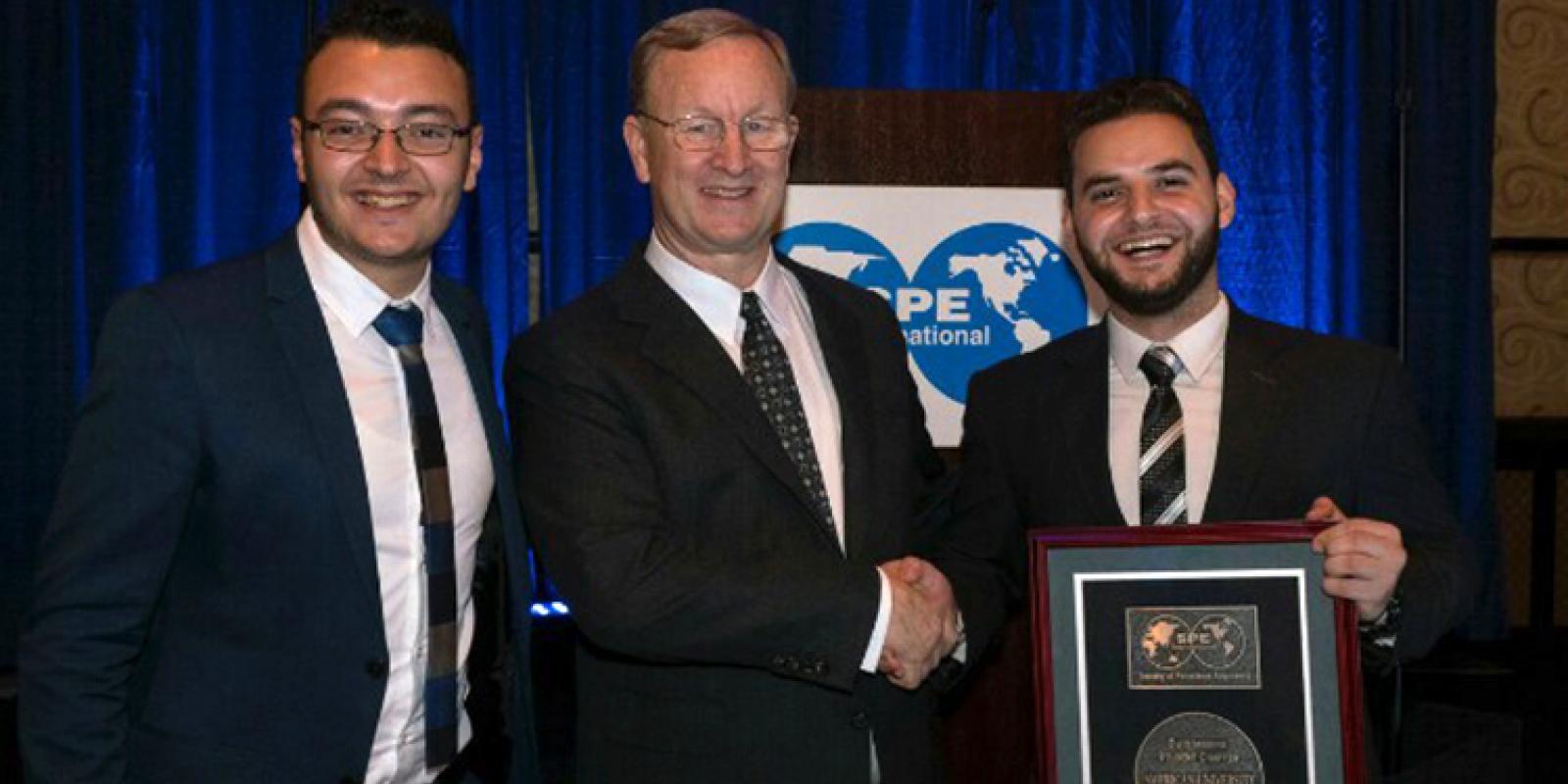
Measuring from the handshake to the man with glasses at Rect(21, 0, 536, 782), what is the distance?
58 centimetres

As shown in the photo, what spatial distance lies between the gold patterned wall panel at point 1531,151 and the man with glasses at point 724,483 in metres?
4.74

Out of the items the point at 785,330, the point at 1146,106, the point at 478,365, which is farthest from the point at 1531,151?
the point at 478,365

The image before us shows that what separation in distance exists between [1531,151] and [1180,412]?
481cm

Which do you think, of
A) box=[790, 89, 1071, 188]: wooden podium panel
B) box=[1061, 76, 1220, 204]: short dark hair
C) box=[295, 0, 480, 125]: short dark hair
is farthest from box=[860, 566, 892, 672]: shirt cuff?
box=[790, 89, 1071, 188]: wooden podium panel

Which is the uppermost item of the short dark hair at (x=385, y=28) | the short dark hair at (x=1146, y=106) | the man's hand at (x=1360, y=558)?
the short dark hair at (x=385, y=28)

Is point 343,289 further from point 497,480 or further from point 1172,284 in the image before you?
point 1172,284

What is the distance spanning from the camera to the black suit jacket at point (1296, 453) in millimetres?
1982

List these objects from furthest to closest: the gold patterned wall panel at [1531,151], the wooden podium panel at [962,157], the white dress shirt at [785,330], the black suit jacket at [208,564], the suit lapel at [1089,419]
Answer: the gold patterned wall panel at [1531,151] → the wooden podium panel at [962,157] → the white dress shirt at [785,330] → the suit lapel at [1089,419] → the black suit jacket at [208,564]

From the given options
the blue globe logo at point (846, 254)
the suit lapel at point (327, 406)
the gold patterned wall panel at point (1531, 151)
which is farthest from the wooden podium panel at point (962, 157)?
the gold patterned wall panel at point (1531, 151)

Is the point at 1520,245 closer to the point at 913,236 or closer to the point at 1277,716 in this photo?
the point at 913,236

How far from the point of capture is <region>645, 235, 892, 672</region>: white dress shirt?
2184 mm

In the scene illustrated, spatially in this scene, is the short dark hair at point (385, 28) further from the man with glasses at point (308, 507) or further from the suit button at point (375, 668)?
the suit button at point (375, 668)

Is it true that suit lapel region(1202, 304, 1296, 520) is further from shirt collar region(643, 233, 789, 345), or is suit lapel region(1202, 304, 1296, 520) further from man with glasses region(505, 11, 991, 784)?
shirt collar region(643, 233, 789, 345)

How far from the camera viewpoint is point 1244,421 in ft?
6.68
